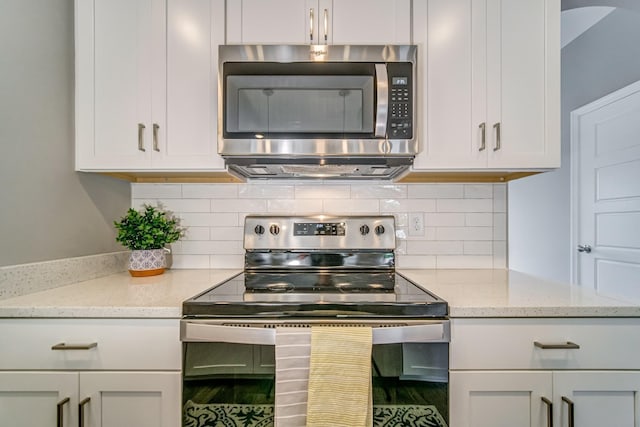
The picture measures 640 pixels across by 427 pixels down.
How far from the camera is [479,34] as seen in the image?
1454 millimetres

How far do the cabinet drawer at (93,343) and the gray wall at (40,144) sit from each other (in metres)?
0.31

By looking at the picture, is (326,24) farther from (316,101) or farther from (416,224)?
(416,224)

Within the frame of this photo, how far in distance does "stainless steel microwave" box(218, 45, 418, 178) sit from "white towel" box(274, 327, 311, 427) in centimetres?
77

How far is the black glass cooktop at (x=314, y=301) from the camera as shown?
1071 millimetres

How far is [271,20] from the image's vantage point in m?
1.46

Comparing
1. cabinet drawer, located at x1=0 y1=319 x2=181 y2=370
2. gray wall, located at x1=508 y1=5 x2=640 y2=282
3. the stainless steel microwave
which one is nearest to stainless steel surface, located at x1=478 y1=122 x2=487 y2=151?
the stainless steel microwave

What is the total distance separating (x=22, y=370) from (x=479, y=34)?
208 cm

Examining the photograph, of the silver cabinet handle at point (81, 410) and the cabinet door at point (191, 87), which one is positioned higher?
the cabinet door at point (191, 87)

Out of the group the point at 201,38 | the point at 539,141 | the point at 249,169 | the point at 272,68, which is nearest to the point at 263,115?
the point at 272,68

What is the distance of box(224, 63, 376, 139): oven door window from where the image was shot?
1385 mm

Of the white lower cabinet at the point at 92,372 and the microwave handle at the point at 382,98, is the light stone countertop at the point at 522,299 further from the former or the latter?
the white lower cabinet at the point at 92,372

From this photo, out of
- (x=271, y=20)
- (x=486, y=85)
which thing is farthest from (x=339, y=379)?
(x=271, y=20)

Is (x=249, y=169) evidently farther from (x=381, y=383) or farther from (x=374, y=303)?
(x=381, y=383)

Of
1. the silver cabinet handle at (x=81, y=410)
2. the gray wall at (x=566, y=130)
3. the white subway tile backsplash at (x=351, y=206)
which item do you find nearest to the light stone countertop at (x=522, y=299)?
the white subway tile backsplash at (x=351, y=206)
